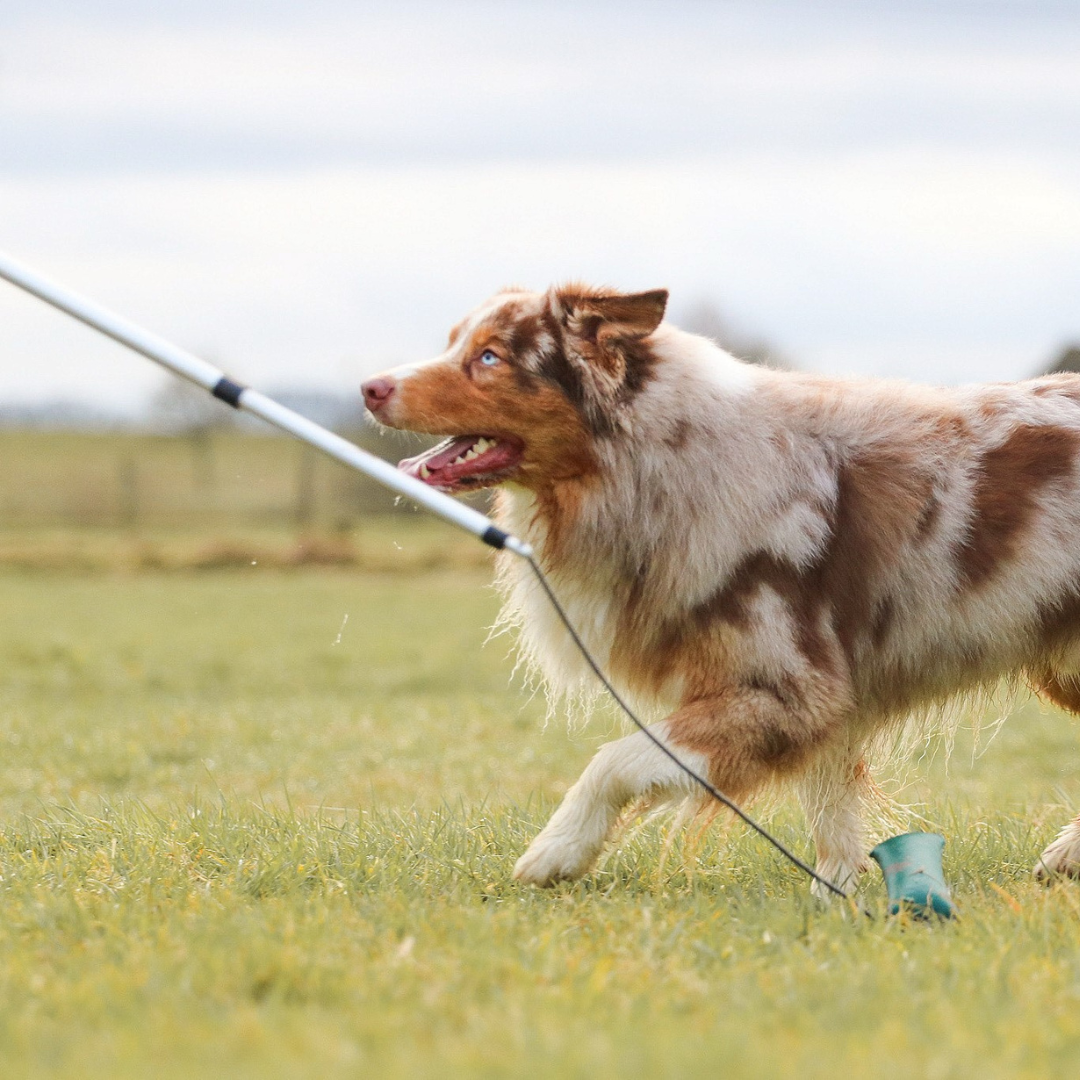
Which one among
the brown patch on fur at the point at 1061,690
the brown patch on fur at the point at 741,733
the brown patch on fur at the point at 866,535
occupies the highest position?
the brown patch on fur at the point at 866,535

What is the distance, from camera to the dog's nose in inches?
187

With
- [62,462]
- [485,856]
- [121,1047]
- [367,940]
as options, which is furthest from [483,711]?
[62,462]

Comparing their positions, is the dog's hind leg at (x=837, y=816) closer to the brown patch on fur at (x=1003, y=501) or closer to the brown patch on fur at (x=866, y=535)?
the brown patch on fur at (x=866, y=535)

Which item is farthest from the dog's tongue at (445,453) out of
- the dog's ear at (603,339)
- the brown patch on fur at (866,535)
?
the brown patch on fur at (866,535)

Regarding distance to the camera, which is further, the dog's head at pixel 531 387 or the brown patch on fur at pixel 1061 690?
the brown patch on fur at pixel 1061 690

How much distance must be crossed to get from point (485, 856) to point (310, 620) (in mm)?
15699

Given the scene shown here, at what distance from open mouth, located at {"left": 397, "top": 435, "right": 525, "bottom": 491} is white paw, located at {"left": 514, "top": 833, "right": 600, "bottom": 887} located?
127 cm

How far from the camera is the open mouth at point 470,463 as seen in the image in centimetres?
485

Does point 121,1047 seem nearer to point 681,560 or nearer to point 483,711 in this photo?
point 681,560

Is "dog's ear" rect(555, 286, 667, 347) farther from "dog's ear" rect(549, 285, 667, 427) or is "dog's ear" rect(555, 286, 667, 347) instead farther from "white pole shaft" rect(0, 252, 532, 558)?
"white pole shaft" rect(0, 252, 532, 558)

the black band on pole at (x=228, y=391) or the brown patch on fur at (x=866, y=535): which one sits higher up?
the black band on pole at (x=228, y=391)

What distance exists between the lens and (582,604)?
4965 millimetres

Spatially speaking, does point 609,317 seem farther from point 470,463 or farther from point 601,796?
point 601,796

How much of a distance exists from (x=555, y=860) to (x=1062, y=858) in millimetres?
2064
